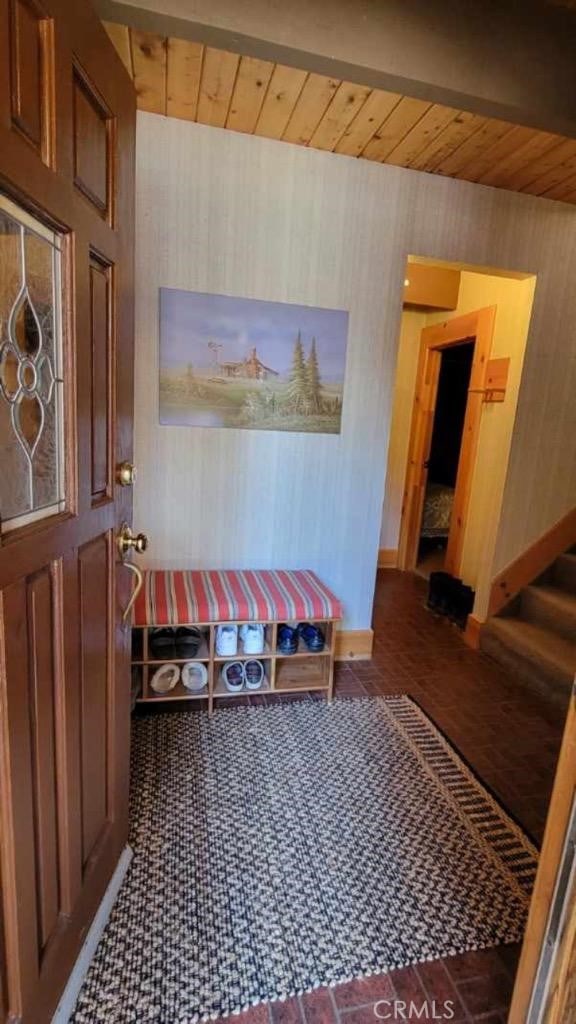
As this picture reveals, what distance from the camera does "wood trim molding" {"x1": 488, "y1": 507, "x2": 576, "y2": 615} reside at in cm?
312

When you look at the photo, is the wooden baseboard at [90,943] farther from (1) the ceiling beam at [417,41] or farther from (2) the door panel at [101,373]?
(1) the ceiling beam at [417,41]

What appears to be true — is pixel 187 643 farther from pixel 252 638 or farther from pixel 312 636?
pixel 312 636

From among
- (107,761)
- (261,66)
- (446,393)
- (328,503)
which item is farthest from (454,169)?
(446,393)

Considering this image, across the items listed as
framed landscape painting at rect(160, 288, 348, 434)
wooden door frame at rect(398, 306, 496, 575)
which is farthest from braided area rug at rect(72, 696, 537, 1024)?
wooden door frame at rect(398, 306, 496, 575)

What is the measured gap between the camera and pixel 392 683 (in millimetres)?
2691

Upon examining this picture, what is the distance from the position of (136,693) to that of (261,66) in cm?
248

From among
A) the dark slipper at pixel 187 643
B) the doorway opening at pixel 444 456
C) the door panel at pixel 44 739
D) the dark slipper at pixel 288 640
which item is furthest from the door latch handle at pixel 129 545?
the doorway opening at pixel 444 456

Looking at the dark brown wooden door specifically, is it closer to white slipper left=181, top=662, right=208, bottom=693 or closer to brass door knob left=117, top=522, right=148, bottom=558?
brass door knob left=117, top=522, right=148, bottom=558

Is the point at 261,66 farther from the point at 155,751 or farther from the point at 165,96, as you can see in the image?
the point at 155,751

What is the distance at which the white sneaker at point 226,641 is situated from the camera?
229 cm

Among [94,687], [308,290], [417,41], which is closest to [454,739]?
[94,687]

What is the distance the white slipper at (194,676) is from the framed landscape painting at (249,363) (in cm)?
116

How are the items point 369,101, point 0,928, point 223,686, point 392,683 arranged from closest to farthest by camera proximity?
point 0,928, point 369,101, point 223,686, point 392,683

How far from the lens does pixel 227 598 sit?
2.23 m
